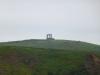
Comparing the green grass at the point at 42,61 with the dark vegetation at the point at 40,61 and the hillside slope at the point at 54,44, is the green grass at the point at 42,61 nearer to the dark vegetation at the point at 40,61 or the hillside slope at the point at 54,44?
the dark vegetation at the point at 40,61

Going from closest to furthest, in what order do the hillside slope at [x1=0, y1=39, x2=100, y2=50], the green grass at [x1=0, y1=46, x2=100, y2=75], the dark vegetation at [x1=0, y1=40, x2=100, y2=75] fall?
the dark vegetation at [x1=0, y1=40, x2=100, y2=75] → the green grass at [x1=0, y1=46, x2=100, y2=75] → the hillside slope at [x1=0, y1=39, x2=100, y2=50]

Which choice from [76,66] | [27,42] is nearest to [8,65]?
[76,66]

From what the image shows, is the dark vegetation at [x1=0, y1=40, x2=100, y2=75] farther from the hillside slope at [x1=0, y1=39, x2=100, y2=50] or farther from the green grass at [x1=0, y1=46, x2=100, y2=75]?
the hillside slope at [x1=0, y1=39, x2=100, y2=50]

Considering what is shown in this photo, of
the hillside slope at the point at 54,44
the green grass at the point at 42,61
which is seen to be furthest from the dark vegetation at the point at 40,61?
the hillside slope at the point at 54,44

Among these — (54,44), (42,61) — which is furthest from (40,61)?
(54,44)

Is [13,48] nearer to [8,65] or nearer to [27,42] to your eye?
[8,65]

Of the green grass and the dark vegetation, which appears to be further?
the green grass

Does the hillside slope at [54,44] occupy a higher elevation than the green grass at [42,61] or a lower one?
higher

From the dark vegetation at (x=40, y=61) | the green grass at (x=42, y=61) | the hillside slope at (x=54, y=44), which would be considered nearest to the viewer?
the dark vegetation at (x=40, y=61)

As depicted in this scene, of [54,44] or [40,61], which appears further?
[54,44]

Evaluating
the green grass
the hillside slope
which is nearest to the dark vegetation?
the green grass

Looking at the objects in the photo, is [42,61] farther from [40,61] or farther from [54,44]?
[54,44]

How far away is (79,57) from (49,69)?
1143cm

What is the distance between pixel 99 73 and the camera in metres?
92.4
